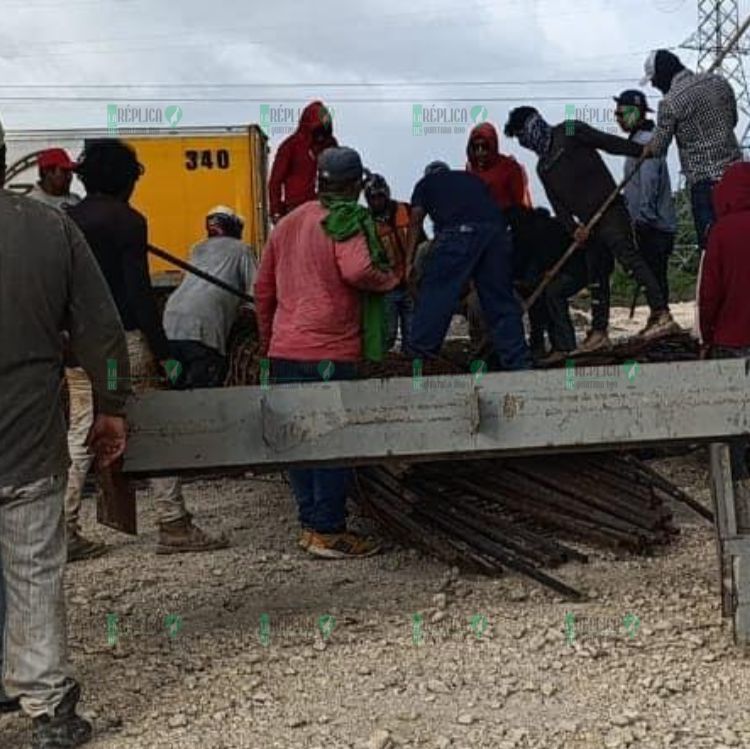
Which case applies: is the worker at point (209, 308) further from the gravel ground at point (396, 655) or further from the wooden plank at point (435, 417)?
the wooden plank at point (435, 417)

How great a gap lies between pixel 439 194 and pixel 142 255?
2090mm

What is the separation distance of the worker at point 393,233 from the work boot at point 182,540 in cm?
228

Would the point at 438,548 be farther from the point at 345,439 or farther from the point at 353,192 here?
the point at 353,192

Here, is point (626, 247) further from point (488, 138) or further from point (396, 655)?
point (396, 655)

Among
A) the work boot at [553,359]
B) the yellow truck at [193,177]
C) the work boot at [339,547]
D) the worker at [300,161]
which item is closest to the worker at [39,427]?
the work boot at [339,547]

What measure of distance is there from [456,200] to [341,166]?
1792mm

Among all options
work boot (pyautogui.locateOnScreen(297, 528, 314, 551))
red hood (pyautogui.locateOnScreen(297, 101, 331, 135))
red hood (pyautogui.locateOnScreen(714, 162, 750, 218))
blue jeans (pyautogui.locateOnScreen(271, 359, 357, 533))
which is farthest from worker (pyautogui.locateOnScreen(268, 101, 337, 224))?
red hood (pyautogui.locateOnScreen(714, 162, 750, 218))

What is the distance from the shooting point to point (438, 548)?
6.10m

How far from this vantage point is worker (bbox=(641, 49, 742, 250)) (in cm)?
798

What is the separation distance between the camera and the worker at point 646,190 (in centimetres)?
905

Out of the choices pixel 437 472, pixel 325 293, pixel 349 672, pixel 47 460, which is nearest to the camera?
pixel 47 460

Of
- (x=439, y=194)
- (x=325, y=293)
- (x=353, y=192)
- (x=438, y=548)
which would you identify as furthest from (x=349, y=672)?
(x=439, y=194)

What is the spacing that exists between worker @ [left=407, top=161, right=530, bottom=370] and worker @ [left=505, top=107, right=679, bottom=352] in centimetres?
93

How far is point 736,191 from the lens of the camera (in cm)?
615
